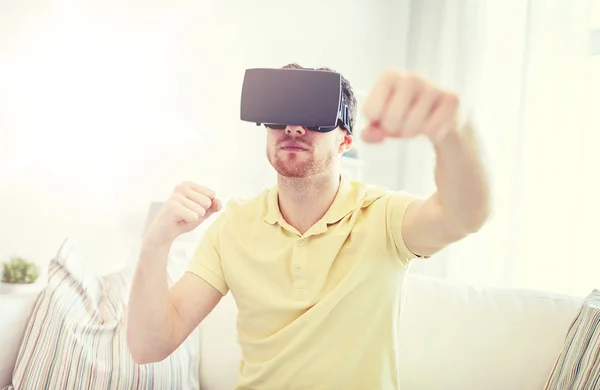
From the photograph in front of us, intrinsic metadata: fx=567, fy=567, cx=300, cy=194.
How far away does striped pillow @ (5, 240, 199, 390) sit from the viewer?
1431 mm

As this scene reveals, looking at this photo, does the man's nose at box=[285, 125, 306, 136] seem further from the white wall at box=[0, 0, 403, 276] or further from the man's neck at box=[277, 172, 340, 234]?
the white wall at box=[0, 0, 403, 276]

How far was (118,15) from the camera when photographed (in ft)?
7.46

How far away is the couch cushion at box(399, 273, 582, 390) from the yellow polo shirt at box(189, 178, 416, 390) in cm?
32

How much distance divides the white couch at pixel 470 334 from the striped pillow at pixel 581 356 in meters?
0.10

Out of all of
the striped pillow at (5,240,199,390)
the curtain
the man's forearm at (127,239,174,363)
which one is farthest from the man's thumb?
the curtain

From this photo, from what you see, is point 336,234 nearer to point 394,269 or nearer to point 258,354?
point 394,269

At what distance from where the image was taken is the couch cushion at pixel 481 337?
4.71 ft

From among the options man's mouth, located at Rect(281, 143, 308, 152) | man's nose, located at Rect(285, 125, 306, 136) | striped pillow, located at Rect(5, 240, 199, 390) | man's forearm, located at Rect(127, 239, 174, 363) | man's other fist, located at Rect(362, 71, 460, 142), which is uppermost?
man's other fist, located at Rect(362, 71, 460, 142)

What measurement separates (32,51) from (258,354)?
1.45 metres

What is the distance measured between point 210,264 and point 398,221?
44cm

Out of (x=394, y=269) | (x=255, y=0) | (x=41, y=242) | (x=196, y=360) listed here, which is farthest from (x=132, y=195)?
(x=394, y=269)

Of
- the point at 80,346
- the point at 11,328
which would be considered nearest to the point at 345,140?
the point at 80,346

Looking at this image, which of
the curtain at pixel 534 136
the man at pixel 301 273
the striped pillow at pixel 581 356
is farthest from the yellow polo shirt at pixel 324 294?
the curtain at pixel 534 136

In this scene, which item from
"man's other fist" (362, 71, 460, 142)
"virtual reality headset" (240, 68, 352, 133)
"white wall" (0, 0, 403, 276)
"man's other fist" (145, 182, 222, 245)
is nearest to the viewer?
"man's other fist" (362, 71, 460, 142)
